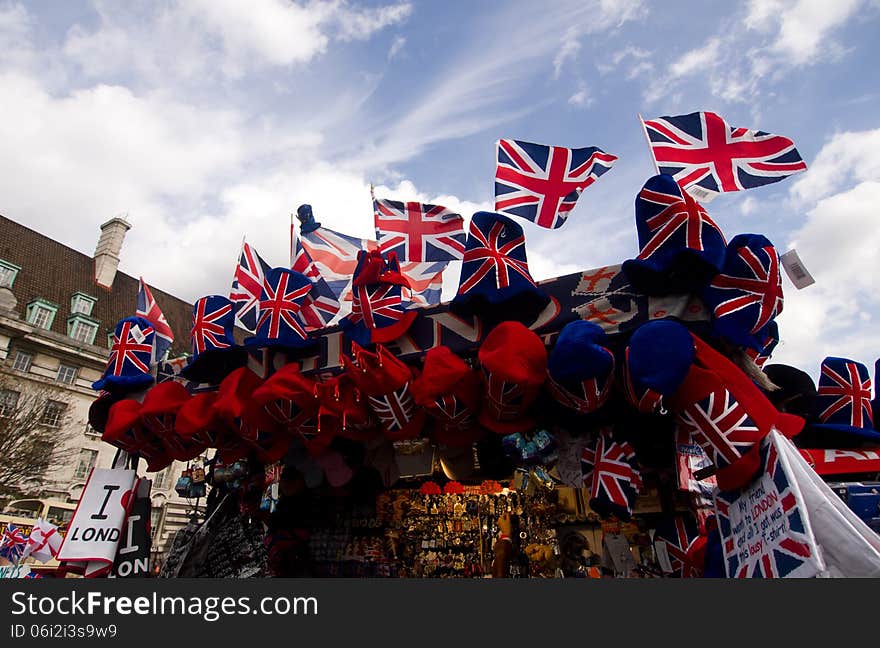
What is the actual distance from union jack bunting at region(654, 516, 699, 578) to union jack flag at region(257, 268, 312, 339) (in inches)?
149

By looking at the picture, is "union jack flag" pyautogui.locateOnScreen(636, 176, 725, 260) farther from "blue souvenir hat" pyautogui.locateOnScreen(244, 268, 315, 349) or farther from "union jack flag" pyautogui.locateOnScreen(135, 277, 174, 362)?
"union jack flag" pyautogui.locateOnScreen(135, 277, 174, 362)

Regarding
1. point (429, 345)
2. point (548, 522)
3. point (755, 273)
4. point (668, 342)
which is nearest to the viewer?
point (668, 342)

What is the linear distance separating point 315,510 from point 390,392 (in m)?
3.71

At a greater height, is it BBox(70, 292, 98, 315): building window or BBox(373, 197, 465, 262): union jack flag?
BBox(70, 292, 98, 315): building window

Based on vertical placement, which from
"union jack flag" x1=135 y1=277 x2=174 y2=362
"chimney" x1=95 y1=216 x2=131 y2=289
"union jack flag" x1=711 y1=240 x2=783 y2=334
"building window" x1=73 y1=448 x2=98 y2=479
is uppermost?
"chimney" x1=95 y1=216 x2=131 y2=289

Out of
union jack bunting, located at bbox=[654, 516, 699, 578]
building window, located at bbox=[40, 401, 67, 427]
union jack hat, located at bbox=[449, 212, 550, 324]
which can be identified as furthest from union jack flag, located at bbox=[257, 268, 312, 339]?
building window, located at bbox=[40, 401, 67, 427]

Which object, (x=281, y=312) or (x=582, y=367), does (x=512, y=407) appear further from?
(x=281, y=312)

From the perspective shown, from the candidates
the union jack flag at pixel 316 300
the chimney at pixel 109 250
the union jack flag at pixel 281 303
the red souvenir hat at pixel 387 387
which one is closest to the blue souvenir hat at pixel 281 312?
the union jack flag at pixel 281 303

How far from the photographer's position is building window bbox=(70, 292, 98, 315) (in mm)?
26906

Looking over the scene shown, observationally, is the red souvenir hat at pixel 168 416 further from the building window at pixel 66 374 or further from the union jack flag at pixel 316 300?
the building window at pixel 66 374

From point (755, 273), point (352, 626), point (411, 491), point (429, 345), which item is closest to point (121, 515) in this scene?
point (411, 491)

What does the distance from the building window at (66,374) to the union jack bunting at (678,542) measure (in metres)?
29.0

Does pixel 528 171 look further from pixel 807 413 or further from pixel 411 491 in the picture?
pixel 411 491

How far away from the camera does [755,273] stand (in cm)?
338
